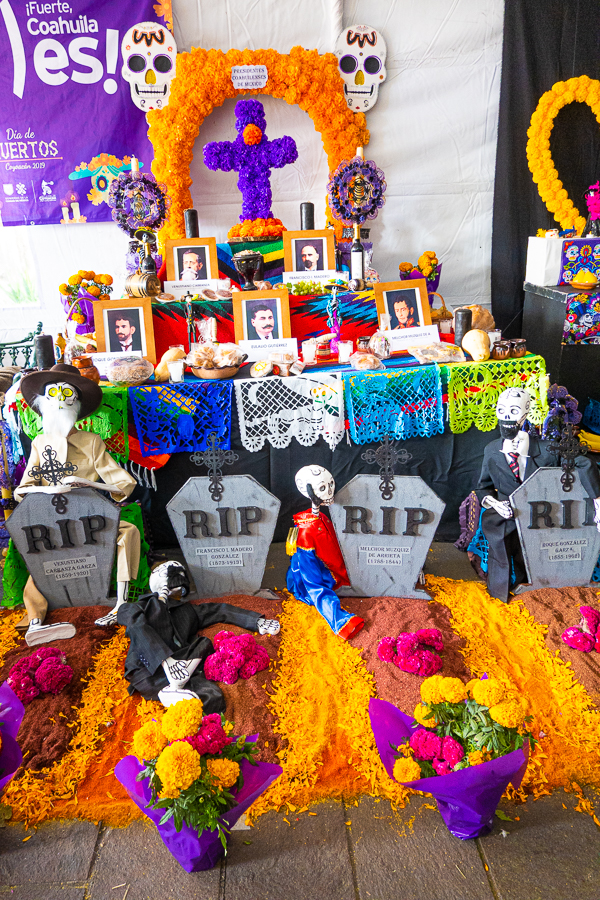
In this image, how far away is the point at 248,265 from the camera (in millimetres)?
4617

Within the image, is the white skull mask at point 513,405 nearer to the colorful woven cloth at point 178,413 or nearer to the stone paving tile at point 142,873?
the colorful woven cloth at point 178,413

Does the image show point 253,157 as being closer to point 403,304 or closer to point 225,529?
point 403,304

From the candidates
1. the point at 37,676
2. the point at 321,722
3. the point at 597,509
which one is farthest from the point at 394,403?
the point at 37,676

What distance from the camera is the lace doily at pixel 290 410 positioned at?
3885 mm

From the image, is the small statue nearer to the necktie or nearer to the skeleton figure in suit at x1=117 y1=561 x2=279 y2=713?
the skeleton figure in suit at x1=117 y1=561 x2=279 y2=713

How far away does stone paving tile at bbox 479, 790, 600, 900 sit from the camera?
79.7 inches

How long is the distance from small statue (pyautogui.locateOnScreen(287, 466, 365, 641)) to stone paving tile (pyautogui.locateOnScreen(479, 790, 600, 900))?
1110mm

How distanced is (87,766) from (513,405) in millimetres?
2536

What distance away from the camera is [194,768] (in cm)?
186

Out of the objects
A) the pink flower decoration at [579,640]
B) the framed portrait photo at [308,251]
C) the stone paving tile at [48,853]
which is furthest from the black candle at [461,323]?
the stone paving tile at [48,853]

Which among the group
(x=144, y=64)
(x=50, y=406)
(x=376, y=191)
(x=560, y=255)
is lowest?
(x=50, y=406)

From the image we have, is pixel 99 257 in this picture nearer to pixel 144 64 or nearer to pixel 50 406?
pixel 144 64

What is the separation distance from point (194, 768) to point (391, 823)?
84 cm

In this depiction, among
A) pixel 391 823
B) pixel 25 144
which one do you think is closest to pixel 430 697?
pixel 391 823
